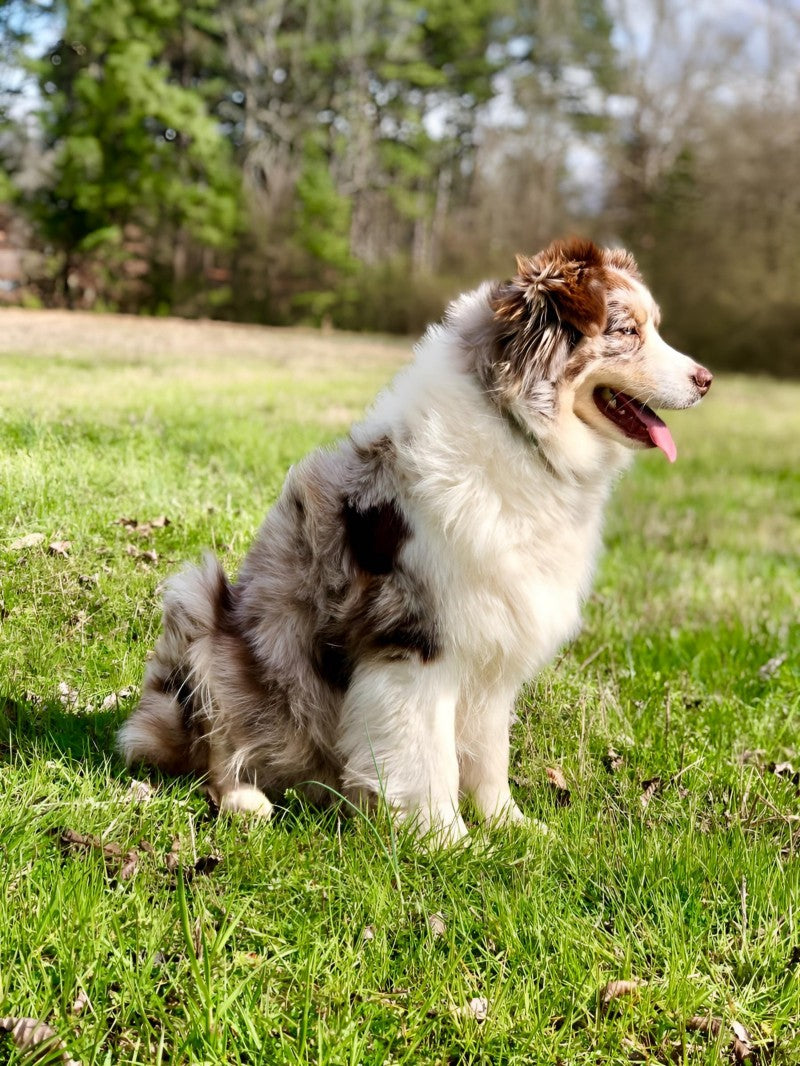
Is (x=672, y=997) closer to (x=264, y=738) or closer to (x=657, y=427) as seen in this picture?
(x=264, y=738)

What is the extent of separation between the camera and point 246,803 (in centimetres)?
320

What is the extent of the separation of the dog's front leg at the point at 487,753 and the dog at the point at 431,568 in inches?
0.5

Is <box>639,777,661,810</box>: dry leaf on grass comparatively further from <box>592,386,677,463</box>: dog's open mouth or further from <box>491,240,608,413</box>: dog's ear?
<box>491,240,608,413</box>: dog's ear

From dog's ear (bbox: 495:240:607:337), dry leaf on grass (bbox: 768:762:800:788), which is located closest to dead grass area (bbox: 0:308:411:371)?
dog's ear (bbox: 495:240:607:337)

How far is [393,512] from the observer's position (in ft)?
10.3

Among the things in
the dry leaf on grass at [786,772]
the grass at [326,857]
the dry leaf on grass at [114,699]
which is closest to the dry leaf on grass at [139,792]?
the grass at [326,857]

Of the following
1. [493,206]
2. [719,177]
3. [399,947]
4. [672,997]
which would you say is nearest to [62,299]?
[399,947]

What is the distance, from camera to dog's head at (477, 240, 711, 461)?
3090 mm

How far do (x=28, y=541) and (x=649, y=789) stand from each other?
2.75 meters

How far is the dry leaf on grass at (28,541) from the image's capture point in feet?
12.8

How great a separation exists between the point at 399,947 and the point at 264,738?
91cm

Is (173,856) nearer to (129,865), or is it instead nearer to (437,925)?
(129,865)

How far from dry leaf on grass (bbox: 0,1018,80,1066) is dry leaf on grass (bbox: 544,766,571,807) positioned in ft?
6.63

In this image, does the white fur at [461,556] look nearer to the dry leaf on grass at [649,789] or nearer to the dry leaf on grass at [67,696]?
the dry leaf on grass at [649,789]
